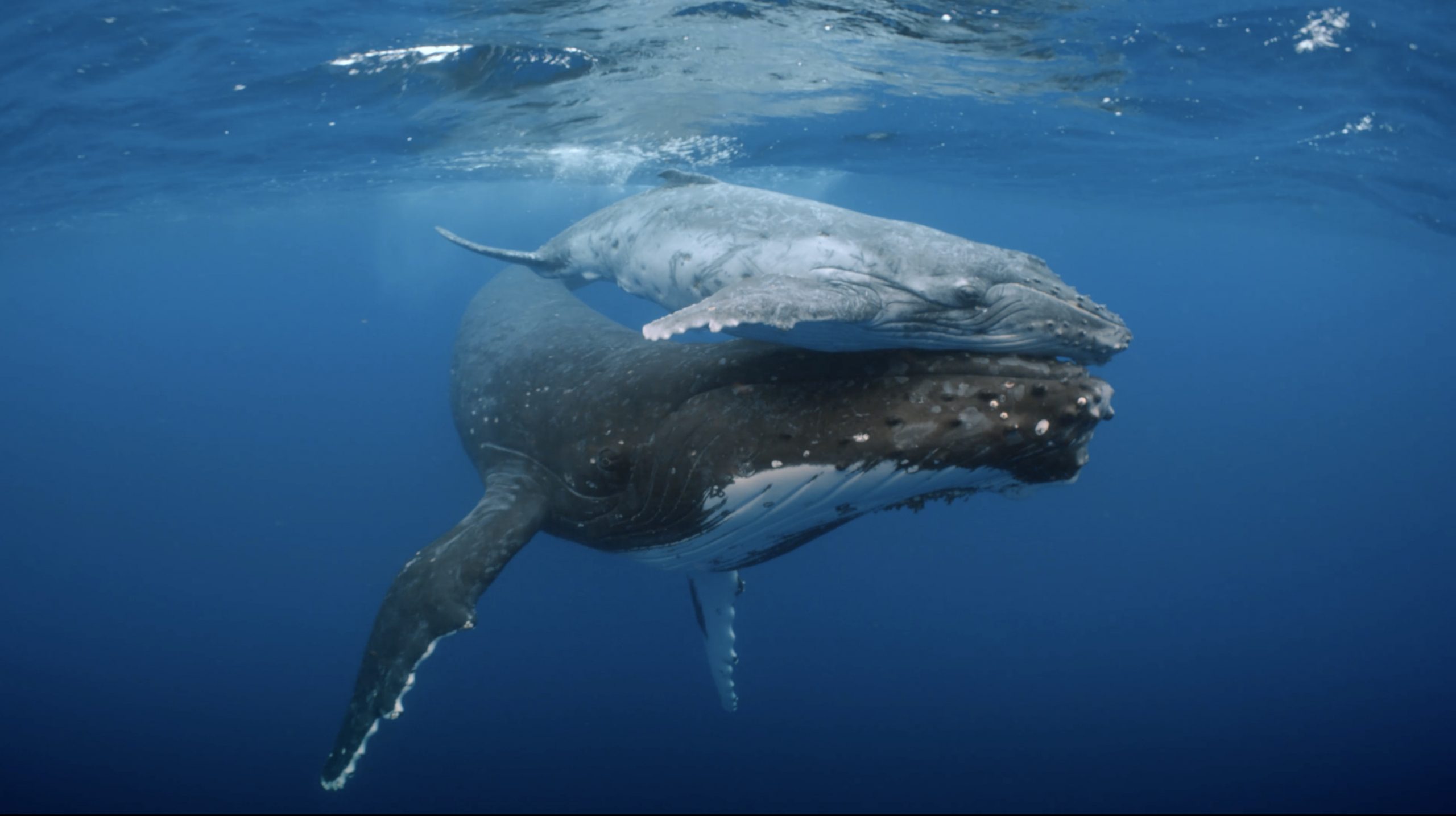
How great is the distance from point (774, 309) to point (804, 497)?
4.29ft

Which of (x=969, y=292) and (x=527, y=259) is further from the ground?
(x=969, y=292)

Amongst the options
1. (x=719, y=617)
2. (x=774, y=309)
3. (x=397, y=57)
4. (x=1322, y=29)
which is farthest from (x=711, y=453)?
(x=1322, y=29)

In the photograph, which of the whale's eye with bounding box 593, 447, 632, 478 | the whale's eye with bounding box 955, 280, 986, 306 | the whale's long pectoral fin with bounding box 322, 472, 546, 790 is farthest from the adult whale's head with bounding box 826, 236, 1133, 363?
the whale's long pectoral fin with bounding box 322, 472, 546, 790

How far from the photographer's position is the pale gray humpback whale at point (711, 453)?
376 centimetres

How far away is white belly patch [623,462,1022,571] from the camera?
3.99 m

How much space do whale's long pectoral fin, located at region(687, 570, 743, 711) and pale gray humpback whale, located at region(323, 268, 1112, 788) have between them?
209cm

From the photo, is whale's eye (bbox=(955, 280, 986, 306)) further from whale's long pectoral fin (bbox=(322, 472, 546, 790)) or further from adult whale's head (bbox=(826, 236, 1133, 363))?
whale's long pectoral fin (bbox=(322, 472, 546, 790))

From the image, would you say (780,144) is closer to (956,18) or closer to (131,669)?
(956,18)

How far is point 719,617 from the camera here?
26.5 feet

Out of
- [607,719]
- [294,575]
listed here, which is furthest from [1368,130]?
[294,575]

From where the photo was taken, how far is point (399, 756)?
529 inches

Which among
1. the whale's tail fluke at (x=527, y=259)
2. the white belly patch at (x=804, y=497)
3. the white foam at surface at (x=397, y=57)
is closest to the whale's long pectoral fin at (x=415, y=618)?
the white belly patch at (x=804, y=497)

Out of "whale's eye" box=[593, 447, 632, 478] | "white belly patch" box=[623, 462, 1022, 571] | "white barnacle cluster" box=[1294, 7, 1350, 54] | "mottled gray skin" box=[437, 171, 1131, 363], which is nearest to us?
"mottled gray skin" box=[437, 171, 1131, 363]

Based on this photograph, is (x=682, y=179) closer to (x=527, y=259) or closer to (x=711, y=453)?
(x=527, y=259)
